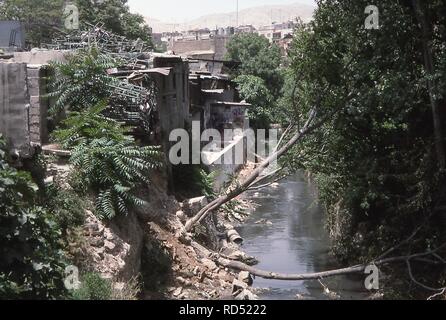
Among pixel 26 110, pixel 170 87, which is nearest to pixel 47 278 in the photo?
pixel 26 110

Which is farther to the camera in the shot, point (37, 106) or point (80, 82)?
point (80, 82)

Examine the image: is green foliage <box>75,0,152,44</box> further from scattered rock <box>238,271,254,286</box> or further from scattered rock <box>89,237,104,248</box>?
scattered rock <box>89,237,104,248</box>

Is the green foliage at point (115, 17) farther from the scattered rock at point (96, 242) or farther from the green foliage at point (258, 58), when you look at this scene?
the scattered rock at point (96, 242)

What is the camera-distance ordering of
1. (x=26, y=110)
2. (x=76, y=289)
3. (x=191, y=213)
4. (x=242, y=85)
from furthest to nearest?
(x=242, y=85), (x=191, y=213), (x=26, y=110), (x=76, y=289)

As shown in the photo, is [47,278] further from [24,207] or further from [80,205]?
[80,205]

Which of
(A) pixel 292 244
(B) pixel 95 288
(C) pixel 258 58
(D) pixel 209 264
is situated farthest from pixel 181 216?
(C) pixel 258 58

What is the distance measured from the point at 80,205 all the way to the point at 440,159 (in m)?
7.45

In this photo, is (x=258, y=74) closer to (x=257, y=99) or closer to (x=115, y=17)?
(x=257, y=99)

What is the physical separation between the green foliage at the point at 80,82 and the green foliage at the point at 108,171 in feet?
4.39

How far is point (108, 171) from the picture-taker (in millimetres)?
11031

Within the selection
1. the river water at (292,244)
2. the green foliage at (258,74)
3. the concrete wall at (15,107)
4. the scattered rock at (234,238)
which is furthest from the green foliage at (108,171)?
the green foliage at (258,74)

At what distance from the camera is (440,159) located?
40.1 ft

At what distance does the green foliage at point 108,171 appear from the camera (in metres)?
10.8

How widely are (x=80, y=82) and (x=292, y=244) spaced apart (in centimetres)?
928
